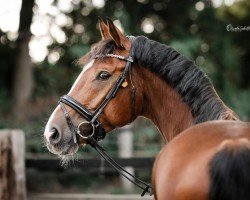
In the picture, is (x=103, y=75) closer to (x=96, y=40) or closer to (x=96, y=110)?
(x=96, y=110)

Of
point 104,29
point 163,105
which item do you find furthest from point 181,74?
point 104,29

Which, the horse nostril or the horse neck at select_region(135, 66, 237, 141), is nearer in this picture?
the horse nostril

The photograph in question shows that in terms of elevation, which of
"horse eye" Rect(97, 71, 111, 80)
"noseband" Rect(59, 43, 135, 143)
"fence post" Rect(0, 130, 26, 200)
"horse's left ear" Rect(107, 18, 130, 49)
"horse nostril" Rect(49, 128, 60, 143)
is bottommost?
"fence post" Rect(0, 130, 26, 200)

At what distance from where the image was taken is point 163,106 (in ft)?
12.7

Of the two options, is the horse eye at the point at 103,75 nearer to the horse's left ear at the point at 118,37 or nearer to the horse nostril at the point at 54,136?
the horse's left ear at the point at 118,37

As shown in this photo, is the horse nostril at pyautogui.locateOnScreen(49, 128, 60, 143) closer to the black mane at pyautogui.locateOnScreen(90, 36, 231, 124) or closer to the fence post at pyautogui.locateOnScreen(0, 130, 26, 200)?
the black mane at pyautogui.locateOnScreen(90, 36, 231, 124)

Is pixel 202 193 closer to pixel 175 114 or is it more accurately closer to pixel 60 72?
pixel 175 114

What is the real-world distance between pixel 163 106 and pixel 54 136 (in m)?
0.80

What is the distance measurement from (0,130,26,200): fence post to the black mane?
300cm

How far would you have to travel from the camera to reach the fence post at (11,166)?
645 centimetres

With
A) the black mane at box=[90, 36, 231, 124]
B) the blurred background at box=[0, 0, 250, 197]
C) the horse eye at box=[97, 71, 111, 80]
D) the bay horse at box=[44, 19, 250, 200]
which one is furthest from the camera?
the blurred background at box=[0, 0, 250, 197]

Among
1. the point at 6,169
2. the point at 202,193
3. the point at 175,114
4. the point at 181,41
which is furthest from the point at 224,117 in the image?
the point at 181,41

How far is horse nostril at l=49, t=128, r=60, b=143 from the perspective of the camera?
11.9 ft

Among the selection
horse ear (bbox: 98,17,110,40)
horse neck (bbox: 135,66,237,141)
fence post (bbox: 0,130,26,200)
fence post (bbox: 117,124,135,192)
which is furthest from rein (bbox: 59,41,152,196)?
fence post (bbox: 117,124,135,192)
